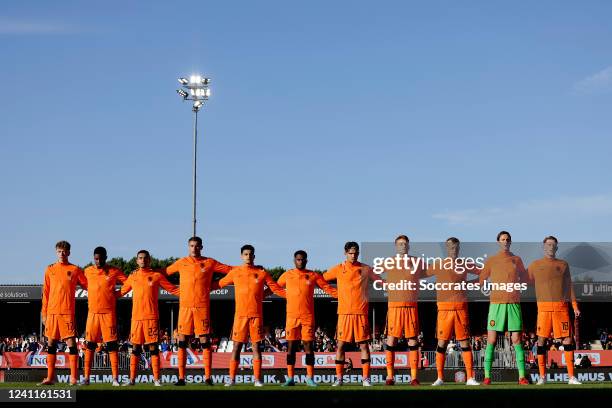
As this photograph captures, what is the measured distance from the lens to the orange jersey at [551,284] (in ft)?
61.6

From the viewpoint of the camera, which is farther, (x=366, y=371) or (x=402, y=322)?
(x=402, y=322)

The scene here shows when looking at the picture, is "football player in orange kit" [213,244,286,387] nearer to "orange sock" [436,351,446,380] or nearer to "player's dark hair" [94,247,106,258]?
"player's dark hair" [94,247,106,258]

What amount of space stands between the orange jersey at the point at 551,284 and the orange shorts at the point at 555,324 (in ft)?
0.32

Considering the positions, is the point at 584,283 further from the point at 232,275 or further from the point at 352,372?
the point at 232,275

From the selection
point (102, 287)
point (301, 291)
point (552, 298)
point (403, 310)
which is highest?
point (102, 287)

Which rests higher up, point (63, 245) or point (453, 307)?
point (63, 245)

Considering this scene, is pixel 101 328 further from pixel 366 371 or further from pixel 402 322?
pixel 402 322

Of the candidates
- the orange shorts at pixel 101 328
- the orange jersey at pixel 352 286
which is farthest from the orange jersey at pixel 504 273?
the orange shorts at pixel 101 328

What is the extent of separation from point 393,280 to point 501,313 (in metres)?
2.22

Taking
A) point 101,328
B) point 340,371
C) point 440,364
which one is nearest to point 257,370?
point 340,371

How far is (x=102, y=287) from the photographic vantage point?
64.6 ft

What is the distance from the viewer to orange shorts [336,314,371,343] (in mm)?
18703

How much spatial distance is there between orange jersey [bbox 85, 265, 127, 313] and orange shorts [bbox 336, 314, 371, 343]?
469cm

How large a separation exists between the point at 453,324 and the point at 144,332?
6.30 meters
